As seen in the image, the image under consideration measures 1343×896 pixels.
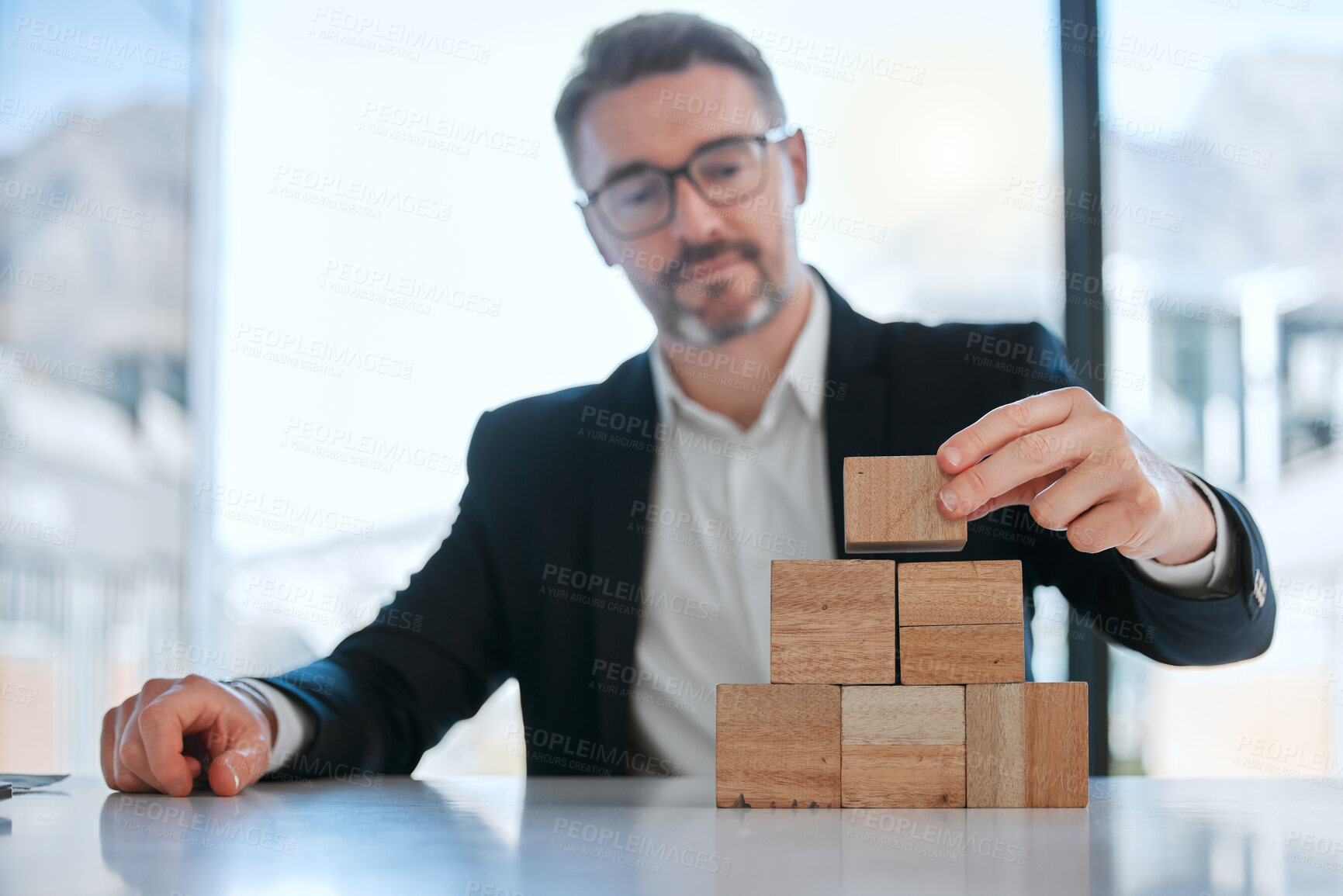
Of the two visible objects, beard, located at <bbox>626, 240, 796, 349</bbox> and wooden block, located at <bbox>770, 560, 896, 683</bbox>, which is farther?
beard, located at <bbox>626, 240, 796, 349</bbox>

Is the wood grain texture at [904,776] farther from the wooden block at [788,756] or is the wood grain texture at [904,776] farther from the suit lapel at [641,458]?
the suit lapel at [641,458]

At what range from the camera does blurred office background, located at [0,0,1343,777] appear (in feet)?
8.70

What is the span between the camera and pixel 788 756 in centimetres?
94

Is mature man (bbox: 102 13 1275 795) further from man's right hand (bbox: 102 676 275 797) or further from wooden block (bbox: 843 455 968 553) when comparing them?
wooden block (bbox: 843 455 968 553)

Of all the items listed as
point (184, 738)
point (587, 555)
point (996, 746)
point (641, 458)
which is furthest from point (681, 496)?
point (996, 746)

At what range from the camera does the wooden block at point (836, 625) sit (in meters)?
0.95

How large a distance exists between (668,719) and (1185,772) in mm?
1510

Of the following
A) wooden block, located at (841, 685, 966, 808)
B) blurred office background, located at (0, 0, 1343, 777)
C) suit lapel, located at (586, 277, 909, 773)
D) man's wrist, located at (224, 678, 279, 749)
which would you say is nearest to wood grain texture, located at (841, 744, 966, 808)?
wooden block, located at (841, 685, 966, 808)

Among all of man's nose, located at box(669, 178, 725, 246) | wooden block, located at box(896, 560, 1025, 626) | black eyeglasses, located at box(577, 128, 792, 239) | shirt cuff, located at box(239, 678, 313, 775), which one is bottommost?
shirt cuff, located at box(239, 678, 313, 775)

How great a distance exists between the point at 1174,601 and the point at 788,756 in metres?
0.75

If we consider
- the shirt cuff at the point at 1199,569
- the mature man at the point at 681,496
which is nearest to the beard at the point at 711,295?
the mature man at the point at 681,496

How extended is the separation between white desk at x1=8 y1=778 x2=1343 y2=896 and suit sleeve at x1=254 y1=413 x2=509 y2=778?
1.18 feet

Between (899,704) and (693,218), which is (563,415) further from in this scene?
(899,704)

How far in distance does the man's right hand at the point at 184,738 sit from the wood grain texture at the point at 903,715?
65 centimetres
